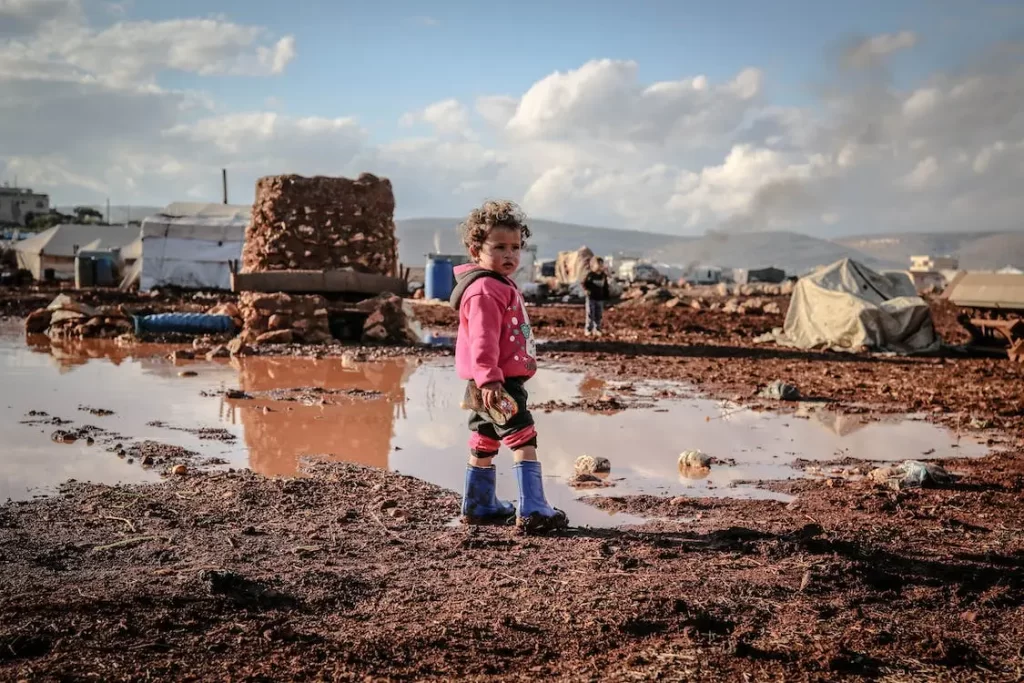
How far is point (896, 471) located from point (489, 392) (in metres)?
3.19

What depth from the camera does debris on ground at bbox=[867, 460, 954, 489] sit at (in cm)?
596

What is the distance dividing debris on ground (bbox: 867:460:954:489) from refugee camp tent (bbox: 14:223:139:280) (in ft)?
154

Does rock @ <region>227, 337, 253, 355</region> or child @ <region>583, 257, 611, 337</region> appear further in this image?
child @ <region>583, 257, 611, 337</region>

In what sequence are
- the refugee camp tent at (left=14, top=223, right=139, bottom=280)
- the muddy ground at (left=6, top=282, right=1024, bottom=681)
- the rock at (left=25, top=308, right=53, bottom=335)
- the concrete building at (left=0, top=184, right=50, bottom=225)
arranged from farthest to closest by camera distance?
the concrete building at (left=0, top=184, right=50, bottom=225) < the refugee camp tent at (left=14, top=223, right=139, bottom=280) < the rock at (left=25, top=308, right=53, bottom=335) < the muddy ground at (left=6, top=282, right=1024, bottom=681)

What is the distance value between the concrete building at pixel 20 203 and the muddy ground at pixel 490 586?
11747 cm

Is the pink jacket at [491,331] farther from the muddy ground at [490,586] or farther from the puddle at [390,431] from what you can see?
the puddle at [390,431]

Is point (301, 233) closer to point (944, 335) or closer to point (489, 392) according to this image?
point (944, 335)

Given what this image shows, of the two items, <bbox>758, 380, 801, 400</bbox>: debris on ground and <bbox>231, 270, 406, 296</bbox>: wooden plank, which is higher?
<bbox>231, 270, 406, 296</bbox>: wooden plank

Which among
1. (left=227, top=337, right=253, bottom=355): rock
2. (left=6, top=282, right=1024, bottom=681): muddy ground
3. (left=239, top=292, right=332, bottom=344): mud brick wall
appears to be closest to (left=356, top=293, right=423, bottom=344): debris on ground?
(left=239, top=292, right=332, bottom=344): mud brick wall

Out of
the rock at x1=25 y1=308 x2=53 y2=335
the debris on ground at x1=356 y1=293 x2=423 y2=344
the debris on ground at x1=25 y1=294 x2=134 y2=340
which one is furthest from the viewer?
the rock at x1=25 y1=308 x2=53 y2=335

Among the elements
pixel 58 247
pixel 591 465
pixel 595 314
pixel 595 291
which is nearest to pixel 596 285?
pixel 595 291

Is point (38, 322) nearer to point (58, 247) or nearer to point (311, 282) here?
point (311, 282)

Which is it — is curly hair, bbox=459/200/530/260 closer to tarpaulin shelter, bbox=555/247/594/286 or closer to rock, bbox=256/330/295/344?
rock, bbox=256/330/295/344

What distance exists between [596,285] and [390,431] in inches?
420
